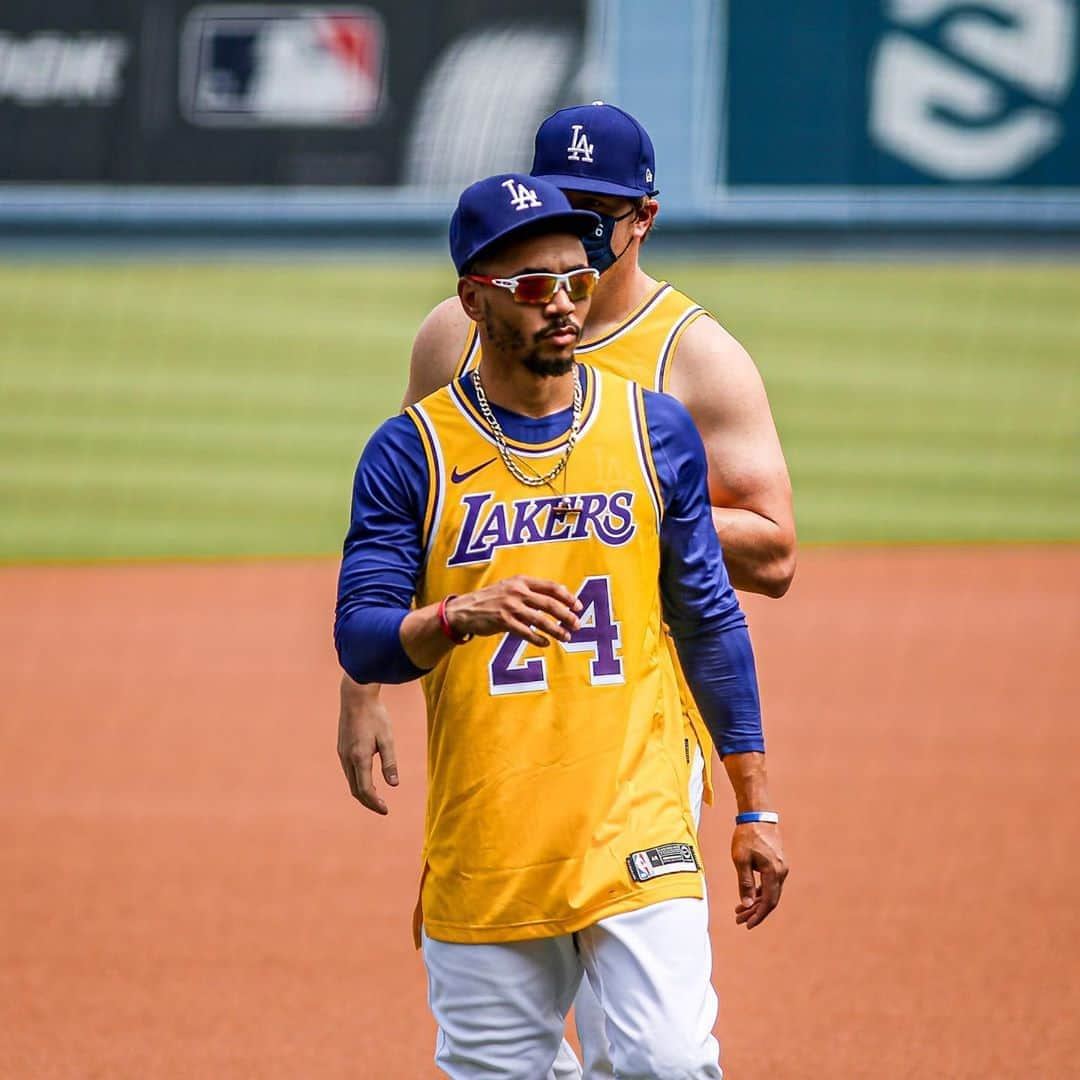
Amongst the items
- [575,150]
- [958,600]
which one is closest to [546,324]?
[575,150]

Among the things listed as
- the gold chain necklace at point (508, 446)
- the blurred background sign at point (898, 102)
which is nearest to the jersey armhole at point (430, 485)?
the gold chain necklace at point (508, 446)

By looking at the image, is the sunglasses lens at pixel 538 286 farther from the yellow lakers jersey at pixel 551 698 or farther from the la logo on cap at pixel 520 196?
the yellow lakers jersey at pixel 551 698

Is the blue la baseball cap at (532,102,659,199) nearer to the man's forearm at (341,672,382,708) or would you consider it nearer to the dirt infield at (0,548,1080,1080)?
the man's forearm at (341,672,382,708)

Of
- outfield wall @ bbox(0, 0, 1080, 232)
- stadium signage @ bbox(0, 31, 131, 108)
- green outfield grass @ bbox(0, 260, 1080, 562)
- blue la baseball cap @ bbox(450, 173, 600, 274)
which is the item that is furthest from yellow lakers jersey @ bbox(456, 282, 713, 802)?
stadium signage @ bbox(0, 31, 131, 108)

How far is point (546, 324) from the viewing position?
3.35 meters

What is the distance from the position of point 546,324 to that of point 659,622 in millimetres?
599

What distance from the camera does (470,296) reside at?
347 centimetres

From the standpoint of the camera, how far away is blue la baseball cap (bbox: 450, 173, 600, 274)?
3.37m

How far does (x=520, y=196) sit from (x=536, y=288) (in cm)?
17

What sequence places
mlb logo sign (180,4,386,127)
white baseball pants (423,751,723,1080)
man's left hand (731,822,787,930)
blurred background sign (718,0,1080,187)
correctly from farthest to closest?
1. blurred background sign (718,0,1080,187)
2. mlb logo sign (180,4,386,127)
3. man's left hand (731,822,787,930)
4. white baseball pants (423,751,723,1080)

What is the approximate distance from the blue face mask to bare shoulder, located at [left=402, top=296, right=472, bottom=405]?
1.20 ft

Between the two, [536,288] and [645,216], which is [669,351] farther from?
[536,288]

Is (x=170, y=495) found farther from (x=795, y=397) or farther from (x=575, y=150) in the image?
(x=575, y=150)

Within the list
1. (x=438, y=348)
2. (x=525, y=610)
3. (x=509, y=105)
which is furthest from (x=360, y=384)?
(x=525, y=610)
